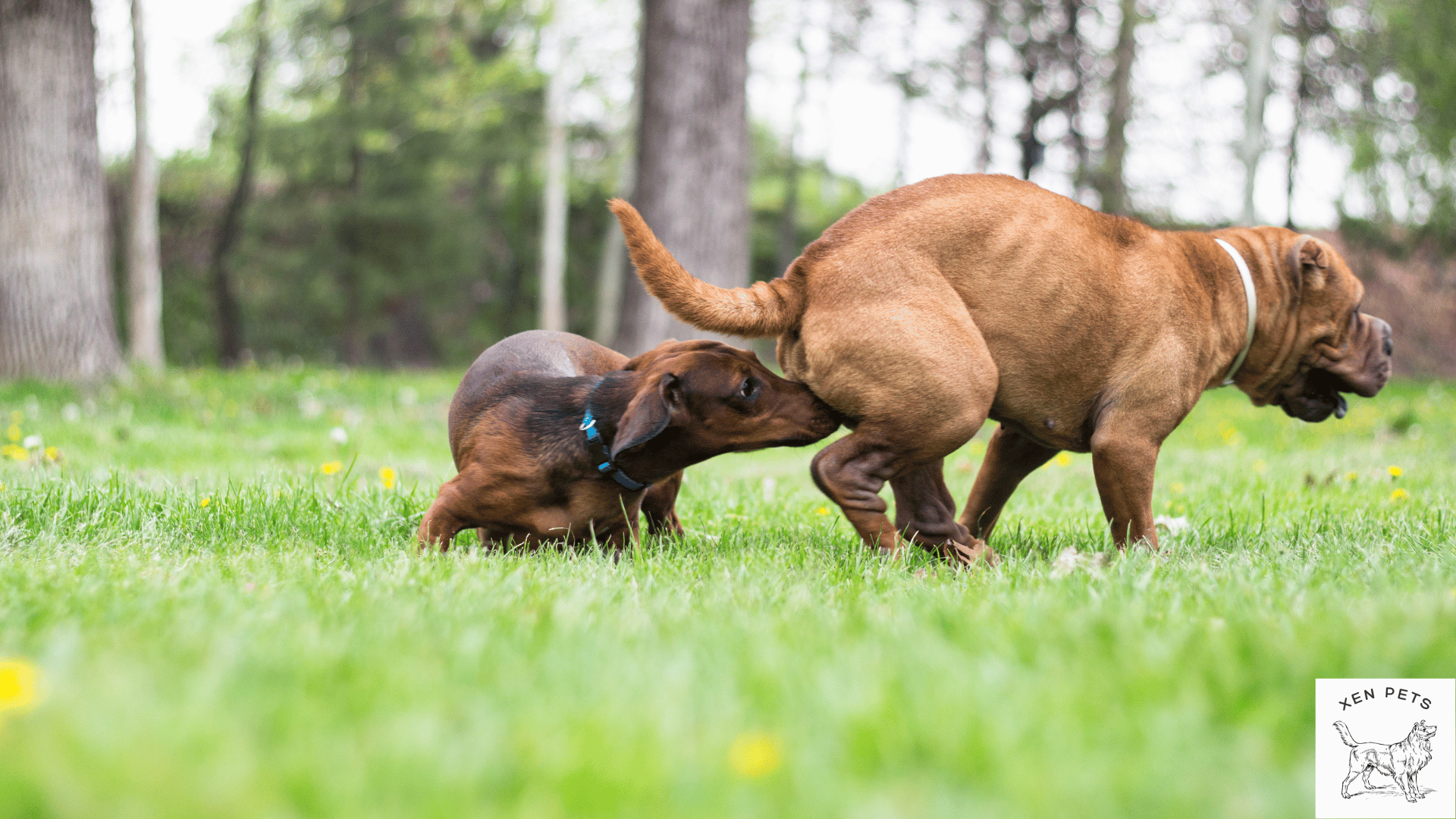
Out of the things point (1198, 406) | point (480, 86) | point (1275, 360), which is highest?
point (480, 86)

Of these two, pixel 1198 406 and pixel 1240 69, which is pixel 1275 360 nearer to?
pixel 1198 406

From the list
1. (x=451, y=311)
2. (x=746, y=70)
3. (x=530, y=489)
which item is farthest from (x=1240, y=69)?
(x=530, y=489)

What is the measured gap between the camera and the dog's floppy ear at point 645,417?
10.9ft

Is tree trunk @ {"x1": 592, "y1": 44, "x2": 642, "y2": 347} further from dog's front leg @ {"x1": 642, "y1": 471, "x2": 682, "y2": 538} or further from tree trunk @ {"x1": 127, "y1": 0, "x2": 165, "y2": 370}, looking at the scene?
dog's front leg @ {"x1": 642, "y1": 471, "x2": 682, "y2": 538}

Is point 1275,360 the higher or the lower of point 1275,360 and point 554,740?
the higher

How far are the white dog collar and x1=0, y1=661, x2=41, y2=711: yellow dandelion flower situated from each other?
155 inches

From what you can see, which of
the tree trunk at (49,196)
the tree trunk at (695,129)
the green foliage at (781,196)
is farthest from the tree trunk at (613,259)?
the tree trunk at (49,196)

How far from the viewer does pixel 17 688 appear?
1.49m

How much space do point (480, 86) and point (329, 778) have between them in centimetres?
1804

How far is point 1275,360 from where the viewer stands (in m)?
4.16

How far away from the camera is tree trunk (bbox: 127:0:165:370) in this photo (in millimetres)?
12234

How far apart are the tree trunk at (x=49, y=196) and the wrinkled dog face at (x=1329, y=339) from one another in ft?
29.7

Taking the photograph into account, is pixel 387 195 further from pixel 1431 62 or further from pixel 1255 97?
pixel 1431 62

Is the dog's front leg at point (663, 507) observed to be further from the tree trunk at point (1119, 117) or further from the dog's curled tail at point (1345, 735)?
the tree trunk at point (1119, 117)
